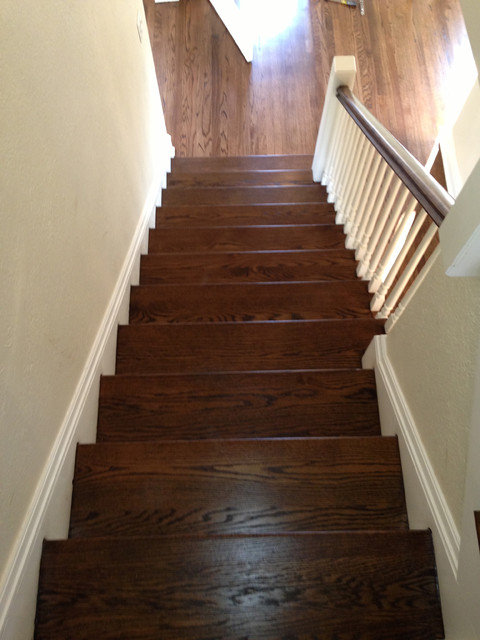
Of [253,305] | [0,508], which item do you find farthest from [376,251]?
[0,508]

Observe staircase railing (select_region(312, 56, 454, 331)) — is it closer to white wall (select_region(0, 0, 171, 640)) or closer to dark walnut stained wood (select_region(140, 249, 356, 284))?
dark walnut stained wood (select_region(140, 249, 356, 284))

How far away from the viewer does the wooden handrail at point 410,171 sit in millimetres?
1281

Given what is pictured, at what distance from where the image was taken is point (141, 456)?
150 centimetres

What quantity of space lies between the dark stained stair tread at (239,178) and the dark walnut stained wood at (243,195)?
18 cm

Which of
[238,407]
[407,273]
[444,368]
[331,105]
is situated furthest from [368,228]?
[444,368]

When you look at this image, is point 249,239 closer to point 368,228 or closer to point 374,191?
point 368,228

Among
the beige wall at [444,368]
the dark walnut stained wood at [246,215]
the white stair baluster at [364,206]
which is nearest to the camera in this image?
the beige wall at [444,368]

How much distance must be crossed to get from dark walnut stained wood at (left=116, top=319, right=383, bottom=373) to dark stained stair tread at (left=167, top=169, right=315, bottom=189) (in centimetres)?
187

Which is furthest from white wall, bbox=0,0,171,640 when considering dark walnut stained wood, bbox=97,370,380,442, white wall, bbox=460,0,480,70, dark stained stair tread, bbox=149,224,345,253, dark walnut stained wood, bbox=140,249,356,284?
white wall, bbox=460,0,480,70

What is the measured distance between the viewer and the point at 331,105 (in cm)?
295

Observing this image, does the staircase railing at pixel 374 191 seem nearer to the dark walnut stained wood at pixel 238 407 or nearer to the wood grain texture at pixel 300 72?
the dark walnut stained wood at pixel 238 407

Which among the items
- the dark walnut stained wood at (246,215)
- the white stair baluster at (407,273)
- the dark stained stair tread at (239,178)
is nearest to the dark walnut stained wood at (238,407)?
the white stair baluster at (407,273)

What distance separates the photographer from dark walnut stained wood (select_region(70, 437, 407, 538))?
1389 mm

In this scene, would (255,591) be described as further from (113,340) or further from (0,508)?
(113,340)
